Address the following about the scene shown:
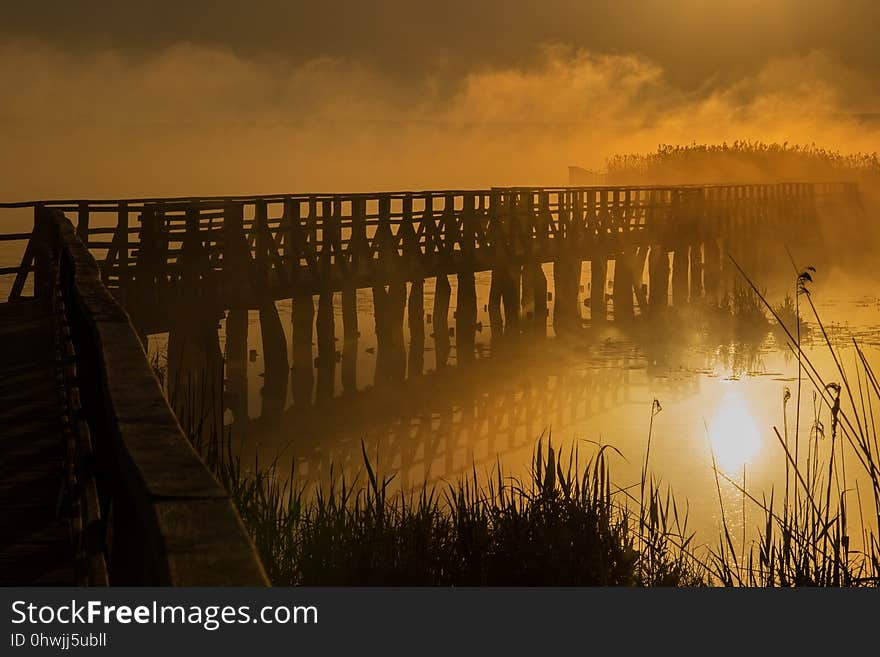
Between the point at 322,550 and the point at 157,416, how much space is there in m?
4.31

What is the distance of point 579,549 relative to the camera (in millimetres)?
7191

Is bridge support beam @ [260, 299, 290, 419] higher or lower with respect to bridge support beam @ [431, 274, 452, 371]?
lower

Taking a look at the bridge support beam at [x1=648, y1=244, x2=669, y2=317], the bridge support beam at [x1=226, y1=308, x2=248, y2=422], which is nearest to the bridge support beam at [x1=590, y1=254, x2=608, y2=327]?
the bridge support beam at [x1=648, y1=244, x2=669, y2=317]

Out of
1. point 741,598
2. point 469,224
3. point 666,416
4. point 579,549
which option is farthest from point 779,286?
point 741,598

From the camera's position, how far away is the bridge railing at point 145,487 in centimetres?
201

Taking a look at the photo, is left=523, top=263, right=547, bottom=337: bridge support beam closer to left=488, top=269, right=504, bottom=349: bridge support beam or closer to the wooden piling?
the wooden piling

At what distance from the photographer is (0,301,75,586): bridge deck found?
4.14 meters

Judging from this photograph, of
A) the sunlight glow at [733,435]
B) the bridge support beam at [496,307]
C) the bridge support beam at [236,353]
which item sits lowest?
the sunlight glow at [733,435]

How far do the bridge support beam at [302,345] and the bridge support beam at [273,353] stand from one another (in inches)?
11.4

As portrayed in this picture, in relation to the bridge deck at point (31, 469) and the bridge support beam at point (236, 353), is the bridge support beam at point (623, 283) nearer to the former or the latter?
the bridge support beam at point (236, 353)

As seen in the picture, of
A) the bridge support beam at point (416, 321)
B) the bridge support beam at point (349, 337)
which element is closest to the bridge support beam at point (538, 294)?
the bridge support beam at point (416, 321)

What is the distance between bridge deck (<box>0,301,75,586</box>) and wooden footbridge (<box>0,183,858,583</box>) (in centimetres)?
3

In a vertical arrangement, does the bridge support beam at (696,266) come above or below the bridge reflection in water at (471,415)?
above

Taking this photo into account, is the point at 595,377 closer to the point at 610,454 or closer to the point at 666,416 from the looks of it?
the point at 666,416
